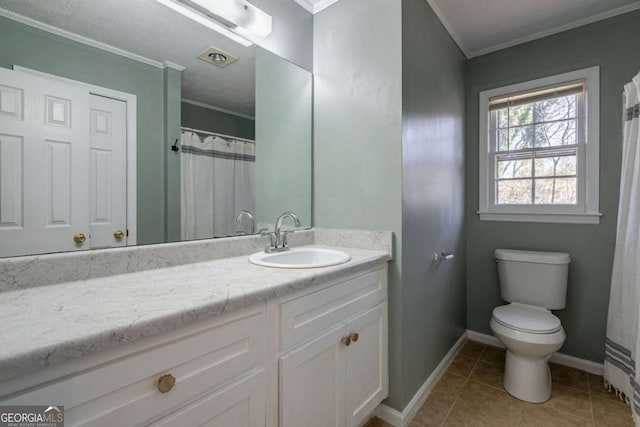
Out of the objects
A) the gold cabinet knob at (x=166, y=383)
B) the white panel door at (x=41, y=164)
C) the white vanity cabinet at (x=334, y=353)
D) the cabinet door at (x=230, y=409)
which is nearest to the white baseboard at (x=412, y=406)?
the white vanity cabinet at (x=334, y=353)

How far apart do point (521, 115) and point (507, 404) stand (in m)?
2.02

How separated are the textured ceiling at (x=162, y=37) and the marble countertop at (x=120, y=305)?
85 centimetres

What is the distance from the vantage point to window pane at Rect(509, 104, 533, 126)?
7.26 ft

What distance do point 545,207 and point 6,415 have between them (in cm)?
275

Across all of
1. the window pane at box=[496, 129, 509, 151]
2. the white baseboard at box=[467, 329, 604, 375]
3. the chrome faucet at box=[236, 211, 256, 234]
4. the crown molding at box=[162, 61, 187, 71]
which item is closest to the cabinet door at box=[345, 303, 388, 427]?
the chrome faucet at box=[236, 211, 256, 234]

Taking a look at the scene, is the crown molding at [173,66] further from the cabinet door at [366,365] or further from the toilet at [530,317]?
the toilet at [530,317]

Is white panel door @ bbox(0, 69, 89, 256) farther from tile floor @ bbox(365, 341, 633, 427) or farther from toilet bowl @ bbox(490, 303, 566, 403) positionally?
toilet bowl @ bbox(490, 303, 566, 403)

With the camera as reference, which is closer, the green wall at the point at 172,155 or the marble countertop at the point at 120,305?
the marble countertop at the point at 120,305

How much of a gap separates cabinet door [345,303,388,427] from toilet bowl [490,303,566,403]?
812 mm

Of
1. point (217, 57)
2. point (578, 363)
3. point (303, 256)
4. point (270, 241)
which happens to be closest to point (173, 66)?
point (217, 57)

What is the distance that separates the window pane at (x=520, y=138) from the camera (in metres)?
2.21

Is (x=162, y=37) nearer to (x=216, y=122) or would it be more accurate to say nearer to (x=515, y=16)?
(x=216, y=122)

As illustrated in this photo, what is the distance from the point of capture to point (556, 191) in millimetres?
2098

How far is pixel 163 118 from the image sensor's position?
1212mm
